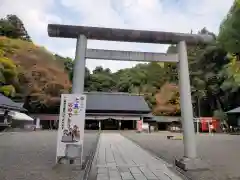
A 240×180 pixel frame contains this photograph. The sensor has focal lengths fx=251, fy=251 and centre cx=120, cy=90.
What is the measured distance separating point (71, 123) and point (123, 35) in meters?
2.87

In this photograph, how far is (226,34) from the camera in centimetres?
1237

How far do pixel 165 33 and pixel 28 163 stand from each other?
562 cm

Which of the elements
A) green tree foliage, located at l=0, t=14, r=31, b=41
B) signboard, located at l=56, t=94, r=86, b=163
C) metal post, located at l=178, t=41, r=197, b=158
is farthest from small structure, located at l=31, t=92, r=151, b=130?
metal post, located at l=178, t=41, r=197, b=158

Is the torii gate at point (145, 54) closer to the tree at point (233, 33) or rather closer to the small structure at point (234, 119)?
the tree at point (233, 33)

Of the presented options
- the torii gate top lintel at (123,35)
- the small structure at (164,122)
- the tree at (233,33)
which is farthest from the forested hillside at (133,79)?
the torii gate top lintel at (123,35)

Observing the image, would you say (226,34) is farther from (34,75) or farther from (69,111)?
(34,75)

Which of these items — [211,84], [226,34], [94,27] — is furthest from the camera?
[211,84]

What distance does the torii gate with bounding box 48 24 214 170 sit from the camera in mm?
6805

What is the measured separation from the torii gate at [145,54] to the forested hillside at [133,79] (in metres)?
17.6

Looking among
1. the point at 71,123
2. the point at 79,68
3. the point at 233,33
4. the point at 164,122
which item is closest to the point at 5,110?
the point at 71,123

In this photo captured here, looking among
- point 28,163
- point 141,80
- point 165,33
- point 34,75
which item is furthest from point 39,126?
point 165,33

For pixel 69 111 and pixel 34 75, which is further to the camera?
pixel 34 75

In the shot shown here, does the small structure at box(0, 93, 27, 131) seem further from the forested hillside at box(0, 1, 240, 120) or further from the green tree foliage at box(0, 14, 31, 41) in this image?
the green tree foliage at box(0, 14, 31, 41)

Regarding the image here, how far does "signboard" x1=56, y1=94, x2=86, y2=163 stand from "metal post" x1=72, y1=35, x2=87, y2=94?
0.72 feet
